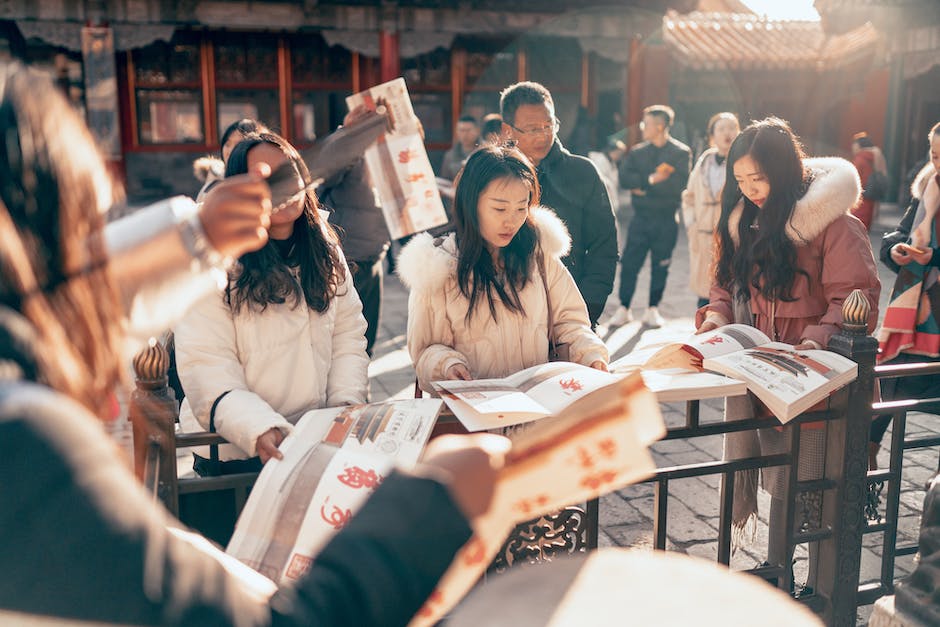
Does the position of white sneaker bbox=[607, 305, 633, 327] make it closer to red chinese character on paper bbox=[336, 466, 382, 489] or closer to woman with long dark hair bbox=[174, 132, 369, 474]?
woman with long dark hair bbox=[174, 132, 369, 474]

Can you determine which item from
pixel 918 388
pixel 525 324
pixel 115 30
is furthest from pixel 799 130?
pixel 525 324

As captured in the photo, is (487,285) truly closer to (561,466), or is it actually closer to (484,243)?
(484,243)

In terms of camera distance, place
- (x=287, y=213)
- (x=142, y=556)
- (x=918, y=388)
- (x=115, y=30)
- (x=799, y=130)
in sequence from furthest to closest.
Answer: (x=799, y=130)
(x=115, y=30)
(x=918, y=388)
(x=287, y=213)
(x=142, y=556)

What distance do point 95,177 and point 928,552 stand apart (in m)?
1.66

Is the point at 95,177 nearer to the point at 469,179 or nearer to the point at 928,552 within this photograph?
the point at 928,552

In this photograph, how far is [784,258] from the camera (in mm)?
2844

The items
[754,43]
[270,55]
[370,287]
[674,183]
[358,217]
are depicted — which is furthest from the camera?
[754,43]

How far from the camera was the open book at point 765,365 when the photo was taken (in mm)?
2189

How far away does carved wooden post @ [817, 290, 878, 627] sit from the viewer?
244cm

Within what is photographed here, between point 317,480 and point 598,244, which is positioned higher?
point 598,244

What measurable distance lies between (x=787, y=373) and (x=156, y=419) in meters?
1.58

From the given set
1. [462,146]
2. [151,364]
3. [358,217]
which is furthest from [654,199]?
[151,364]

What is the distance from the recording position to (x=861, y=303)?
241cm

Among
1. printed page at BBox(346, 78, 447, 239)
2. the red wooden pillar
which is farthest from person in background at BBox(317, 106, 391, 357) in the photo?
the red wooden pillar
